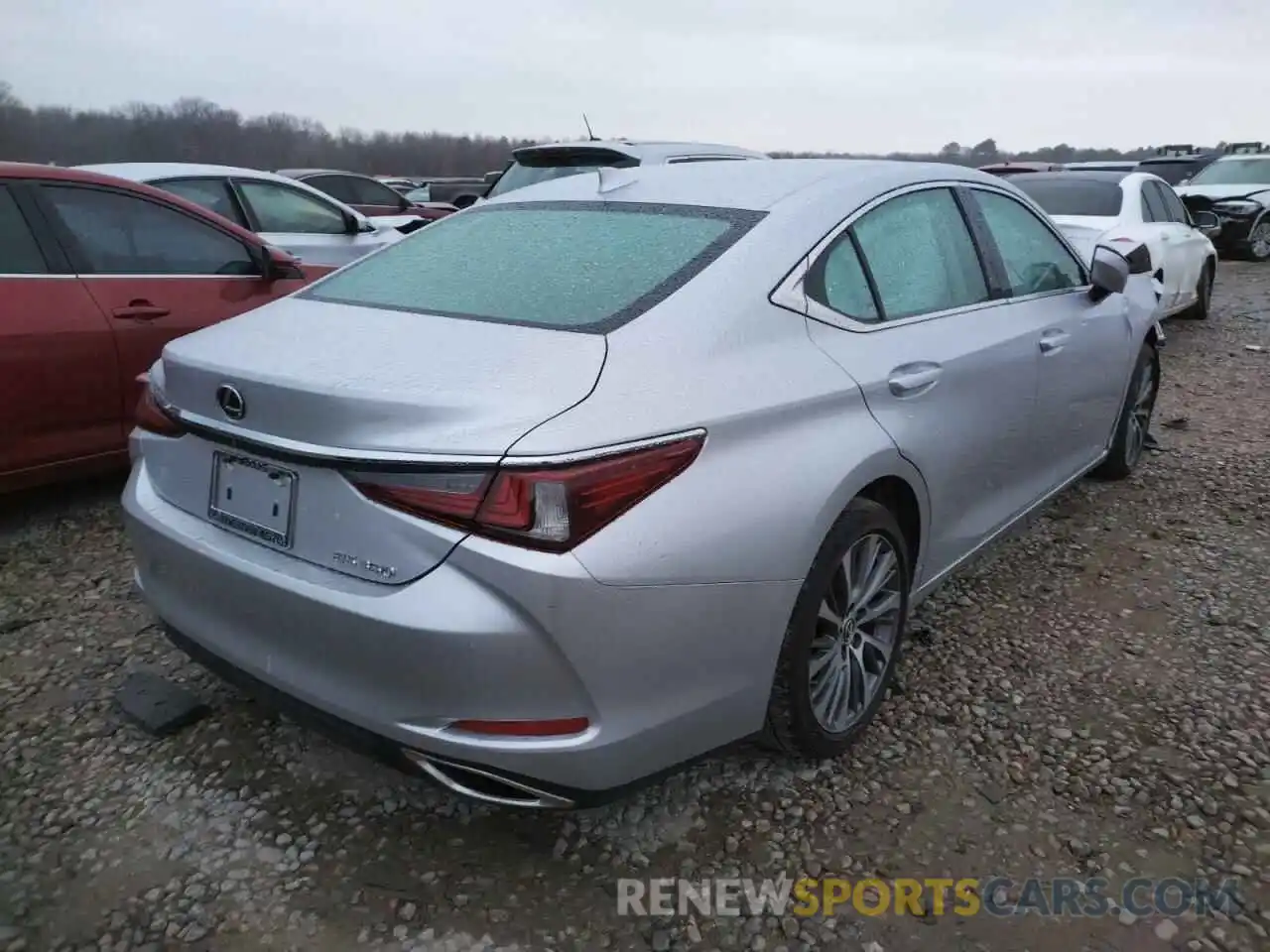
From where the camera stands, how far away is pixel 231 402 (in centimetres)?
208

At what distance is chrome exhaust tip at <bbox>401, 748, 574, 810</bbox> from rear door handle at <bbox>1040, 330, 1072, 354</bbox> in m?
2.42

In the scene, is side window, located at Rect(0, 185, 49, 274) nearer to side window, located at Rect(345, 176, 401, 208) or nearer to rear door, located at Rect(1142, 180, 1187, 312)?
rear door, located at Rect(1142, 180, 1187, 312)

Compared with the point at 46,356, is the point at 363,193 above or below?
above

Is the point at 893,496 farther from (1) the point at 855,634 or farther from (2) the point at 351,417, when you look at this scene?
(2) the point at 351,417

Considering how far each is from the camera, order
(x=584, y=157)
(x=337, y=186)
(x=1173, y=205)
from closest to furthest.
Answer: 1. (x=584, y=157)
2. (x=1173, y=205)
3. (x=337, y=186)

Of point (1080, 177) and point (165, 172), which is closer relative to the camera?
point (165, 172)

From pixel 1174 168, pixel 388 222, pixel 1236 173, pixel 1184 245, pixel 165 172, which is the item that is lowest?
pixel 388 222

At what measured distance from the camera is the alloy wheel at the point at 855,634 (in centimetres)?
244

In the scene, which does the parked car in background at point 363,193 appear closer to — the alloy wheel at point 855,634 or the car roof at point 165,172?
the car roof at point 165,172

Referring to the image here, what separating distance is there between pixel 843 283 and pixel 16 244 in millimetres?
3299

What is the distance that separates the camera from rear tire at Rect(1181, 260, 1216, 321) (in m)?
9.41

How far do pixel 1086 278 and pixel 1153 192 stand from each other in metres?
5.45

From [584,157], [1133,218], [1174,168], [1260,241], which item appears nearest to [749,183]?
[584,157]

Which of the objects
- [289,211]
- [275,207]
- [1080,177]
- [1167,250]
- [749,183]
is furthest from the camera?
[1080,177]
